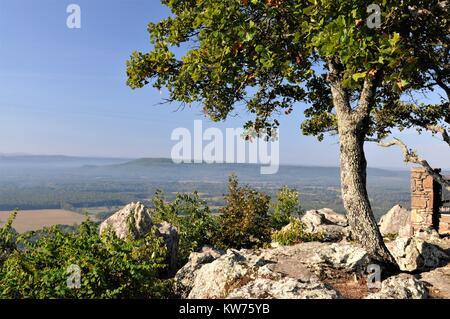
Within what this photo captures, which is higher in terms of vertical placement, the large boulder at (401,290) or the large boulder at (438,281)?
the large boulder at (401,290)

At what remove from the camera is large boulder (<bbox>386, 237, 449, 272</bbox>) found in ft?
43.3

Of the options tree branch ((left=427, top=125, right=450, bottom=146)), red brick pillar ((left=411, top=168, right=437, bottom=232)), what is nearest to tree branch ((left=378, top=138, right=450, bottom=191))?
tree branch ((left=427, top=125, right=450, bottom=146))

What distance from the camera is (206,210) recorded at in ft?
75.1

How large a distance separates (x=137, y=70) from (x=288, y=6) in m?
5.01

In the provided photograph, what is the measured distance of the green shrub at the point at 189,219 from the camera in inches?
803

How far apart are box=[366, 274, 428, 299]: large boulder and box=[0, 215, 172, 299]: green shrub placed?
4.84 metres

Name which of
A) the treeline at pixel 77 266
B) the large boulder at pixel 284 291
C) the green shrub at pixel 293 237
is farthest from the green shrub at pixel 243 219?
the large boulder at pixel 284 291

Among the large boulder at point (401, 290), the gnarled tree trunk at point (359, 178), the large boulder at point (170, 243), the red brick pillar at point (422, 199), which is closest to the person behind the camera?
the large boulder at point (401, 290)

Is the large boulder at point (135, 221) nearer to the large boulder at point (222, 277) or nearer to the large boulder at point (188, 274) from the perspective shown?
the large boulder at point (188, 274)

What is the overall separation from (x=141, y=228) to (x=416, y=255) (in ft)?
33.7

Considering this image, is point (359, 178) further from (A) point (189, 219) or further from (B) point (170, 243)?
(A) point (189, 219)

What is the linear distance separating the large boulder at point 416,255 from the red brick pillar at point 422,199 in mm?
7820
